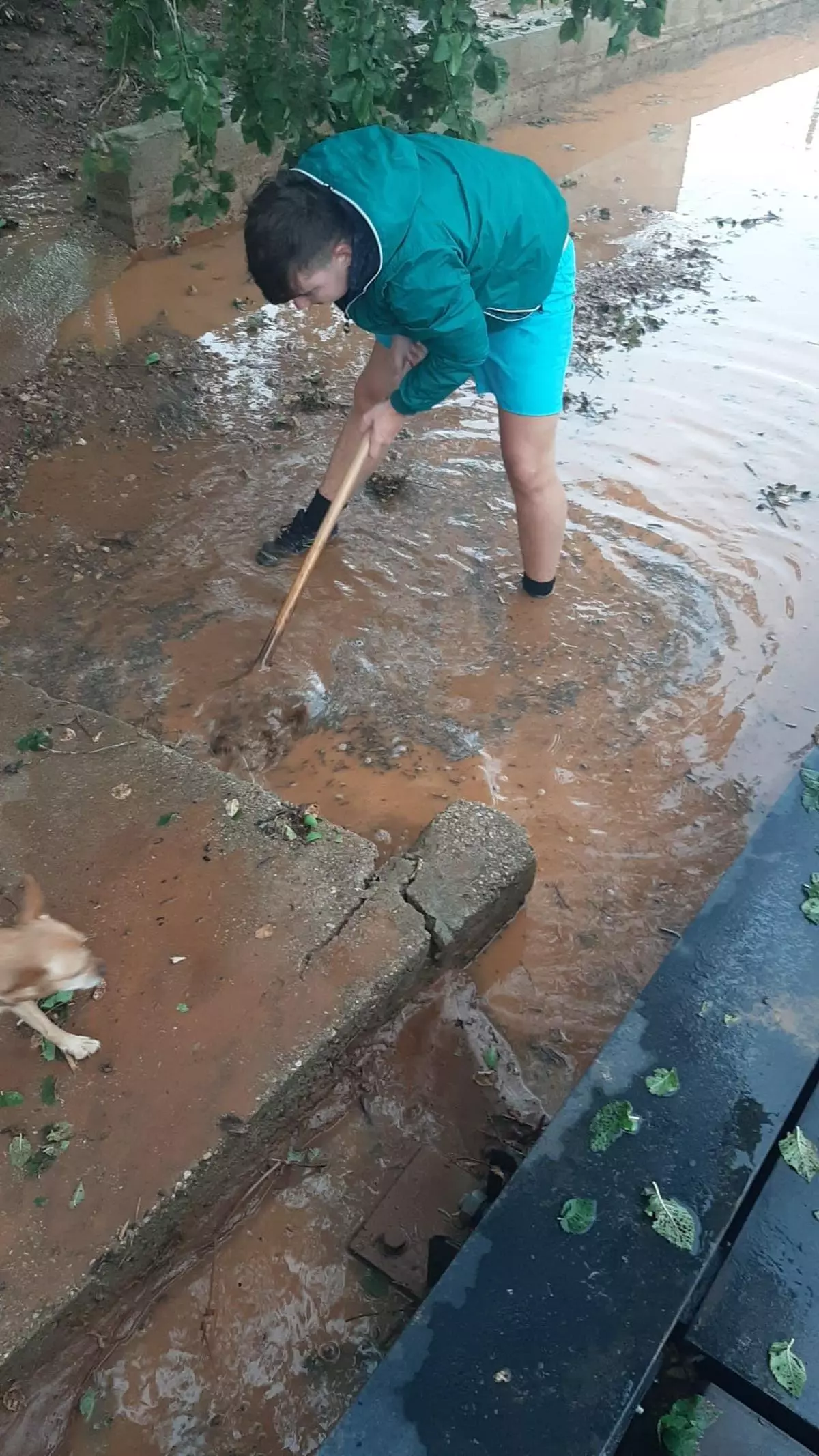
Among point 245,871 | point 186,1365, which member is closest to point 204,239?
point 245,871

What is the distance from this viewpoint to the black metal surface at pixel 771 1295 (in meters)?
1.70

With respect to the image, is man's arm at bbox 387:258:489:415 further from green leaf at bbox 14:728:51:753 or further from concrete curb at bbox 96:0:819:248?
concrete curb at bbox 96:0:819:248

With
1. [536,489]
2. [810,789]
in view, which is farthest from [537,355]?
[810,789]

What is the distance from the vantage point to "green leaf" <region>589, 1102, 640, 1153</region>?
6.40 ft

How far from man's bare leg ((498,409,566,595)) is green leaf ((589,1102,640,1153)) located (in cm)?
213

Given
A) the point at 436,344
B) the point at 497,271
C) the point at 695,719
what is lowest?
the point at 695,719

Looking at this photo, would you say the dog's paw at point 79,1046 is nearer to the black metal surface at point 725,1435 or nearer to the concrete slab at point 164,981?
the concrete slab at point 164,981

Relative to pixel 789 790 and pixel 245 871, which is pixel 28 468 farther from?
pixel 789 790

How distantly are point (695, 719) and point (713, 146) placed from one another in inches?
266

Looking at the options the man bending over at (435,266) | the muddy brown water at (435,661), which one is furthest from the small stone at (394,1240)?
the man bending over at (435,266)

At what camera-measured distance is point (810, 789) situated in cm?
267

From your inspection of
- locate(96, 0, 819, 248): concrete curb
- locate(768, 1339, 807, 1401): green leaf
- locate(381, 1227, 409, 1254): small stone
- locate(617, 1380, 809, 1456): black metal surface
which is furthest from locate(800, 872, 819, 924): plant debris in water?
locate(96, 0, 819, 248): concrete curb

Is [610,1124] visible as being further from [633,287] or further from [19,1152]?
[633,287]

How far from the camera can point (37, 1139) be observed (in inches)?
77.4
